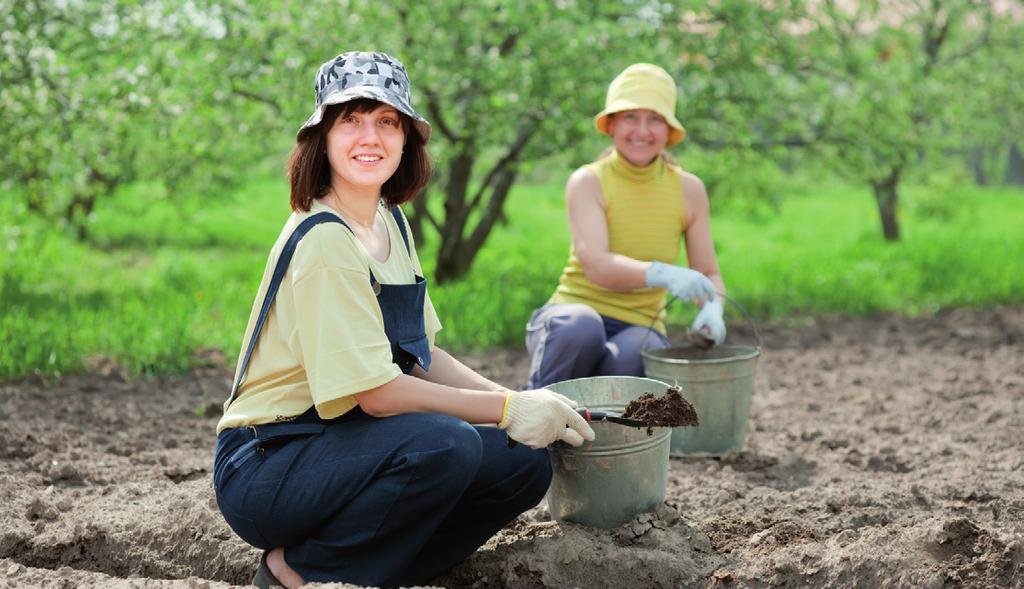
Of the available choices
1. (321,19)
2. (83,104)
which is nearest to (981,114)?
(321,19)

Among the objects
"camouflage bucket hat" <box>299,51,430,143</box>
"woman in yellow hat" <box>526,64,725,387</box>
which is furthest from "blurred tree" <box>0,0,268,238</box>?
"camouflage bucket hat" <box>299,51,430,143</box>

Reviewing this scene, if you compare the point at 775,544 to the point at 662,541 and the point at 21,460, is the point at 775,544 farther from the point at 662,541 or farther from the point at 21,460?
the point at 21,460

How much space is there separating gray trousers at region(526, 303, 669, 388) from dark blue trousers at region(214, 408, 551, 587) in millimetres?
1202

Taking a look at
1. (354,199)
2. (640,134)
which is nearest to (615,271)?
(640,134)

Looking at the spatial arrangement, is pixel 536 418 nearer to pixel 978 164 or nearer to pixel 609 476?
pixel 609 476

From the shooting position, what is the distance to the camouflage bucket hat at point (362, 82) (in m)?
2.40

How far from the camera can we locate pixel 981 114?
9.84 m

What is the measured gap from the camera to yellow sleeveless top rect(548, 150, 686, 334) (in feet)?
13.0

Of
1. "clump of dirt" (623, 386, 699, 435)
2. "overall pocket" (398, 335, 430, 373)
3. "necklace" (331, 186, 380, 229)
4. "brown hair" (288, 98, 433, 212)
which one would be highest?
"brown hair" (288, 98, 433, 212)

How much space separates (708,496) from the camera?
3270 millimetres

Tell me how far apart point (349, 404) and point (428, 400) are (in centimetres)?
19

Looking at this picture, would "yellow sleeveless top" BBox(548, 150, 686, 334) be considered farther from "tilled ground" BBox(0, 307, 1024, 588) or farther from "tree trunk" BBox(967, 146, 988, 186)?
"tree trunk" BBox(967, 146, 988, 186)

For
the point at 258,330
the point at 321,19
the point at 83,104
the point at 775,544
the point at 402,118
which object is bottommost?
the point at 775,544

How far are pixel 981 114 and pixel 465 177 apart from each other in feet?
18.1
